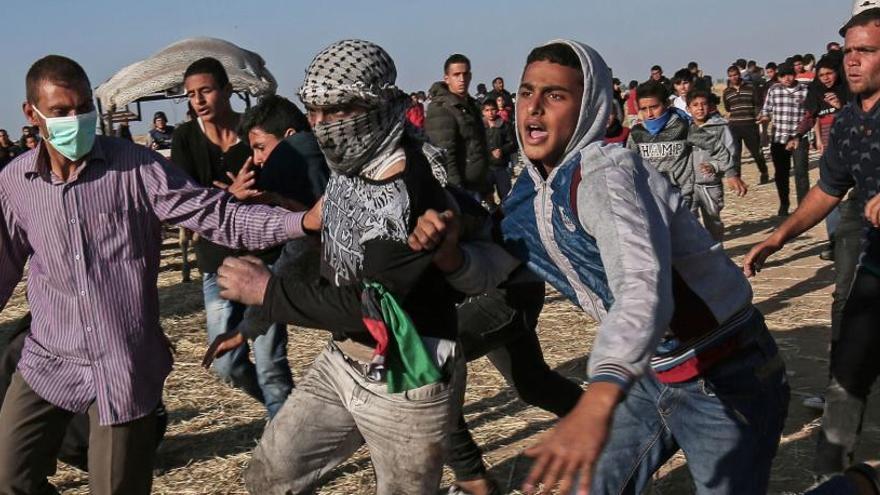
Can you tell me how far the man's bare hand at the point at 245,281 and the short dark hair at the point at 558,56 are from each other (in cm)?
104

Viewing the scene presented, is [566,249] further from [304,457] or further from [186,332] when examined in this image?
[186,332]

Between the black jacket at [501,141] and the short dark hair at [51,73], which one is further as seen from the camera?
the black jacket at [501,141]

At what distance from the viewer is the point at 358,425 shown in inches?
131

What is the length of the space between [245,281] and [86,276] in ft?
2.58

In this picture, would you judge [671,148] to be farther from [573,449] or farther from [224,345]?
[573,449]

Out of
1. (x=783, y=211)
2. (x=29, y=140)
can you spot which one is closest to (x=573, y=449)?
(x=783, y=211)

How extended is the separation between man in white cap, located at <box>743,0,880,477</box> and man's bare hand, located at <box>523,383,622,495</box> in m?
2.23

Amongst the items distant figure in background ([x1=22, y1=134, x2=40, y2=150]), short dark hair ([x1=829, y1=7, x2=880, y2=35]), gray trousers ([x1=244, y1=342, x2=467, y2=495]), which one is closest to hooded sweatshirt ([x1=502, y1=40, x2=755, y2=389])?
gray trousers ([x1=244, y1=342, x2=467, y2=495])

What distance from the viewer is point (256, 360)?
17.4ft

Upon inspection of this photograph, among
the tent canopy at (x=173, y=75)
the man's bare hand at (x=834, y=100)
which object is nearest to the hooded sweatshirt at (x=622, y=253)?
the man's bare hand at (x=834, y=100)

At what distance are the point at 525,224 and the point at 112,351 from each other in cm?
159

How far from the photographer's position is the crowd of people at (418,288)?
2738mm

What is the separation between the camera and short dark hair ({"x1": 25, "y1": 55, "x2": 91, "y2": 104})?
3.73m

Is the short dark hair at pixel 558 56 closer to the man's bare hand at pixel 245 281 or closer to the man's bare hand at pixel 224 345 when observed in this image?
the man's bare hand at pixel 245 281
